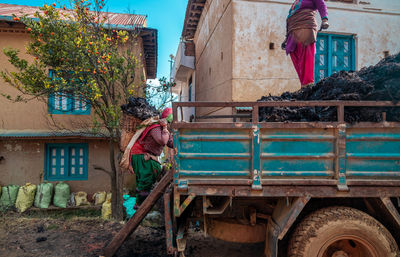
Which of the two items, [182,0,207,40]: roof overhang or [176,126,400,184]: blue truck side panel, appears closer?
[176,126,400,184]: blue truck side panel

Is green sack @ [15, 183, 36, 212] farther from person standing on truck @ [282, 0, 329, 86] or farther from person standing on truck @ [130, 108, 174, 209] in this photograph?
person standing on truck @ [282, 0, 329, 86]

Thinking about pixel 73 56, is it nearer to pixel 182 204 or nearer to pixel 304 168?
pixel 182 204

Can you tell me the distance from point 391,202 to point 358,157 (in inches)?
22.1

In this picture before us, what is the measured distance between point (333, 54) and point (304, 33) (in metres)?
2.68

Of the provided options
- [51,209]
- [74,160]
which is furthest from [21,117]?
[51,209]

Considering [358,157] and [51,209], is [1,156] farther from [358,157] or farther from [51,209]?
[358,157]

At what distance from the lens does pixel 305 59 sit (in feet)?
15.0

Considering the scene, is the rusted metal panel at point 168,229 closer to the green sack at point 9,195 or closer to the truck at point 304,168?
the truck at point 304,168

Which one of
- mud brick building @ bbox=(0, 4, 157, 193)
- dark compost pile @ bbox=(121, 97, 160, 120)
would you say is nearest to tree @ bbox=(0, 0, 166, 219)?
dark compost pile @ bbox=(121, 97, 160, 120)

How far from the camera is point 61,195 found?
713 centimetres

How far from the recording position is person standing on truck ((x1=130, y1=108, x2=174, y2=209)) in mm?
3549

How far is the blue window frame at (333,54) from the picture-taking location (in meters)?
6.44

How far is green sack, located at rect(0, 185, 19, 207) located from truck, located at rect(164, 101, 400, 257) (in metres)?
6.77

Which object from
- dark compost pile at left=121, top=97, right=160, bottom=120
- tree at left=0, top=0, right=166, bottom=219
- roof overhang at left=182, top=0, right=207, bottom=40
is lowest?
dark compost pile at left=121, top=97, right=160, bottom=120
